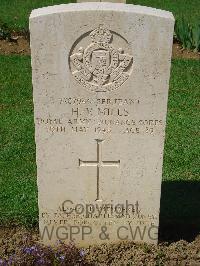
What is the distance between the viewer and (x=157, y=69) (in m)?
3.68

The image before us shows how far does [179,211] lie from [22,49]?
20.6 ft

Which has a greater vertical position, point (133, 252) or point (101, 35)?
point (101, 35)

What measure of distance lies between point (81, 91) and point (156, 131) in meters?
0.68

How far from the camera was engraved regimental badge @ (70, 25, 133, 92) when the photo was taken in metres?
3.58

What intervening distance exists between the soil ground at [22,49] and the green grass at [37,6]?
3.49 ft

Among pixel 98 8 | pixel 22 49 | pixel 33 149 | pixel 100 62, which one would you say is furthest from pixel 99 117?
pixel 22 49

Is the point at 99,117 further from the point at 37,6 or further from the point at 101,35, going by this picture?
the point at 37,6

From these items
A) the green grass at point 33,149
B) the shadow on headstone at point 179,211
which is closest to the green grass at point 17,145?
the green grass at point 33,149

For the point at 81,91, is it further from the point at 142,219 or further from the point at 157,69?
the point at 142,219

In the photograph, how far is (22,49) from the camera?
33.7 ft

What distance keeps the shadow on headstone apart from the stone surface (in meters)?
0.44

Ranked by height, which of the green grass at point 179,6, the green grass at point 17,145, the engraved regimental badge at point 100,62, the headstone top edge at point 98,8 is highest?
the green grass at point 179,6

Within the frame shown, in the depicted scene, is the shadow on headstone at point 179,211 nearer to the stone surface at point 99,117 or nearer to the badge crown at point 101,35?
the stone surface at point 99,117

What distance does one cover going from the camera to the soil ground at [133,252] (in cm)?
422
